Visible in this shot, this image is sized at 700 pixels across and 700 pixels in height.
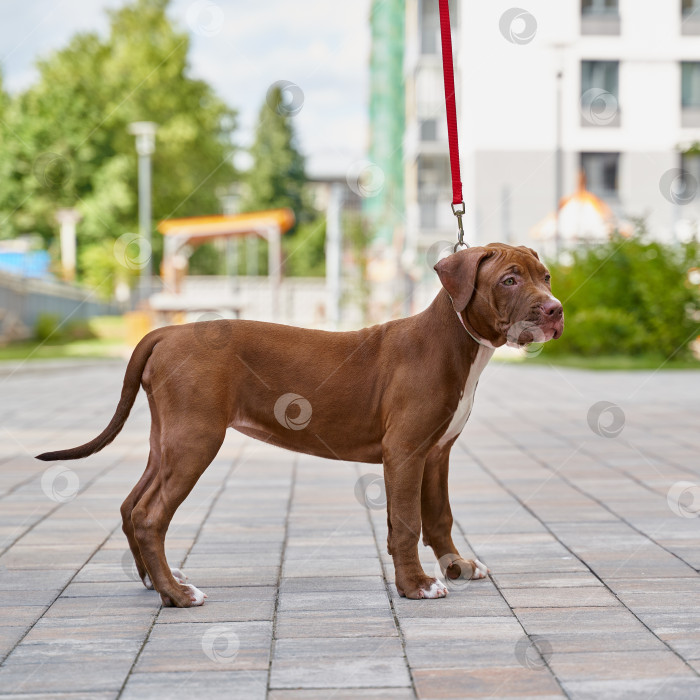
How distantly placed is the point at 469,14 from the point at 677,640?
27.2 metres

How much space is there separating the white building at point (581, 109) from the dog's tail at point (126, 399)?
25.4 m

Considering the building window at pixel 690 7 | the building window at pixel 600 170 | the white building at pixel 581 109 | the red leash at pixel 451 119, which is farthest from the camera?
the building window at pixel 600 170

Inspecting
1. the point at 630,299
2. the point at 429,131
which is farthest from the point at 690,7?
the point at 630,299

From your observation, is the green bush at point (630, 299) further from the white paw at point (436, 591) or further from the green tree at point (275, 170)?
the green tree at point (275, 170)

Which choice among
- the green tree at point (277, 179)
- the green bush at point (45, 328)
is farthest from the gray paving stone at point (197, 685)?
the green tree at point (277, 179)

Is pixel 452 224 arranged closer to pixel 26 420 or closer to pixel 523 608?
pixel 26 420

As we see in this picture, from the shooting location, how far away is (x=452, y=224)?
3544 centimetres

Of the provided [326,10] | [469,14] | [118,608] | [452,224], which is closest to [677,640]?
[118,608]

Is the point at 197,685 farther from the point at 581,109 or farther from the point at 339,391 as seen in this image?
the point at 581,109

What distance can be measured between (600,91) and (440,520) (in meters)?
27.5

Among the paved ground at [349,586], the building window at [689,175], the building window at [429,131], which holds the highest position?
the building window at [429,131]

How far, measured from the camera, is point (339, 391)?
3.86 meters

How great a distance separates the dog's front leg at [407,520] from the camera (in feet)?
12.3

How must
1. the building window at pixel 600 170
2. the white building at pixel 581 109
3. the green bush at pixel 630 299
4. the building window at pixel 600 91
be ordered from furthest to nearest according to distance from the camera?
the building window at pixel 600 170
the building window at pixel 600 91
the white building at pixel 581 109
the green bush at pixel 630 299
